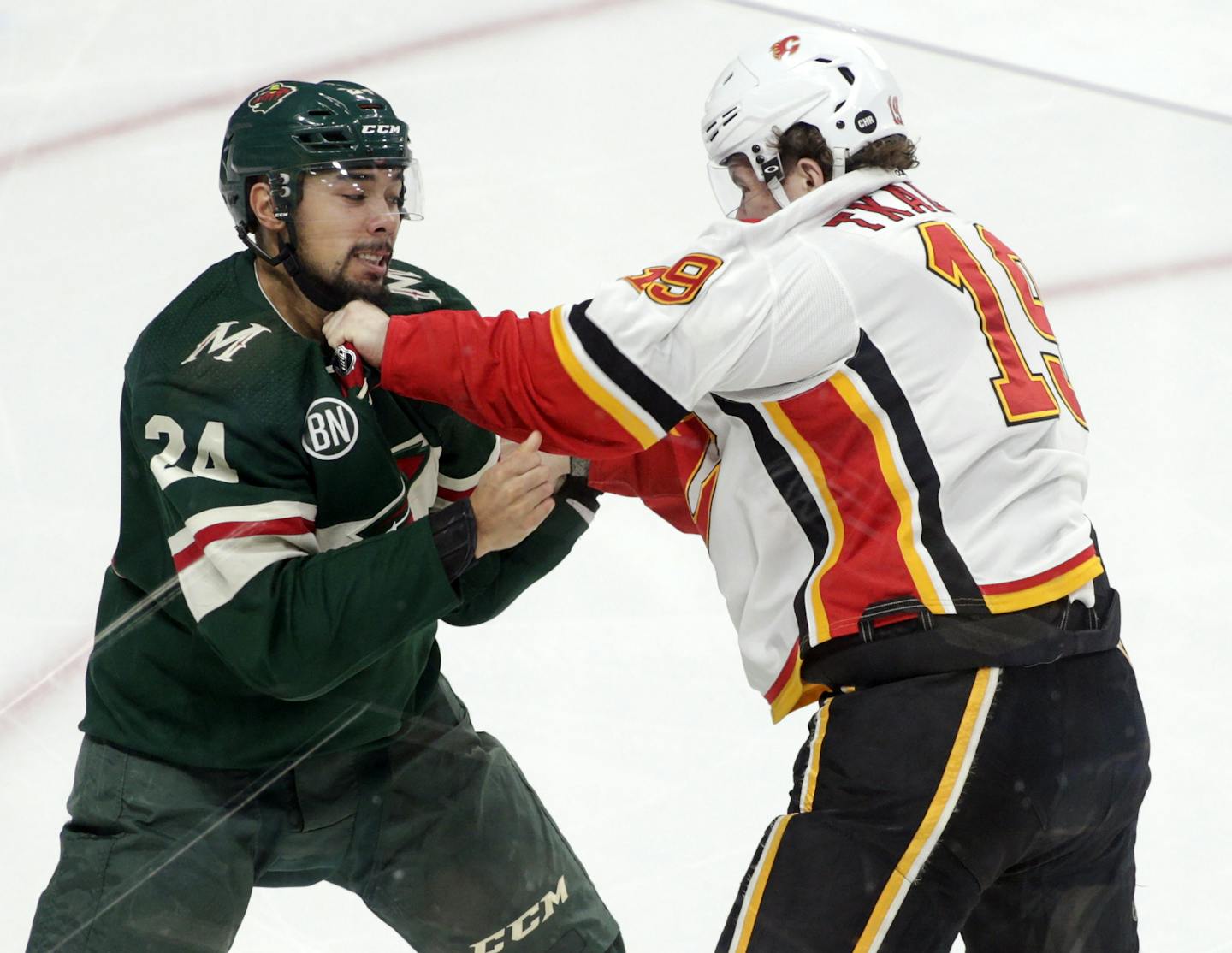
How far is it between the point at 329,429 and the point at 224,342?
17cm

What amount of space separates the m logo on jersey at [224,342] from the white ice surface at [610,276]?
950mm

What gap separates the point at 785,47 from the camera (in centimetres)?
215

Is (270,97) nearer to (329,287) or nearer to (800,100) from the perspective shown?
(329,287)

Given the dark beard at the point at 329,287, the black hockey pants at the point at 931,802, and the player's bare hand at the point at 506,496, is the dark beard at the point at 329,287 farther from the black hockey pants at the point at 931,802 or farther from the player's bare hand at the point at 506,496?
the black hockey pants at the point at 931,802

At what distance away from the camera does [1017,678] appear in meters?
1.92

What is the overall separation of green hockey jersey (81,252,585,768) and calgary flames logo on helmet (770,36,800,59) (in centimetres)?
59

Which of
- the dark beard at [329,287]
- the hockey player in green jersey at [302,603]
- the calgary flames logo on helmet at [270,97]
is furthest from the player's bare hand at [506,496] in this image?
the calgary flames logo on helmet at [270,97]

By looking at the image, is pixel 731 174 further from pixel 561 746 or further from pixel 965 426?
pixel 561 746

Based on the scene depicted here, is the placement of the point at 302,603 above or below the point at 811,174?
below

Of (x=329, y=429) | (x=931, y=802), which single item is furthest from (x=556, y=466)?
(x=931, y=802)

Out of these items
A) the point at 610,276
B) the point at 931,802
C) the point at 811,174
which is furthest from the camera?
the point at 610,276

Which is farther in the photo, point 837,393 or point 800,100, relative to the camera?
point 800,100

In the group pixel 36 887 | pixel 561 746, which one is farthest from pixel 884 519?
pixel 36 887

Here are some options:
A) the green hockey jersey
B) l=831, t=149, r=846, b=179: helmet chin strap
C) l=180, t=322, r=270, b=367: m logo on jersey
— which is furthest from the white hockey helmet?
l=180, t=322, r=270, b=367: m logo on jersey
